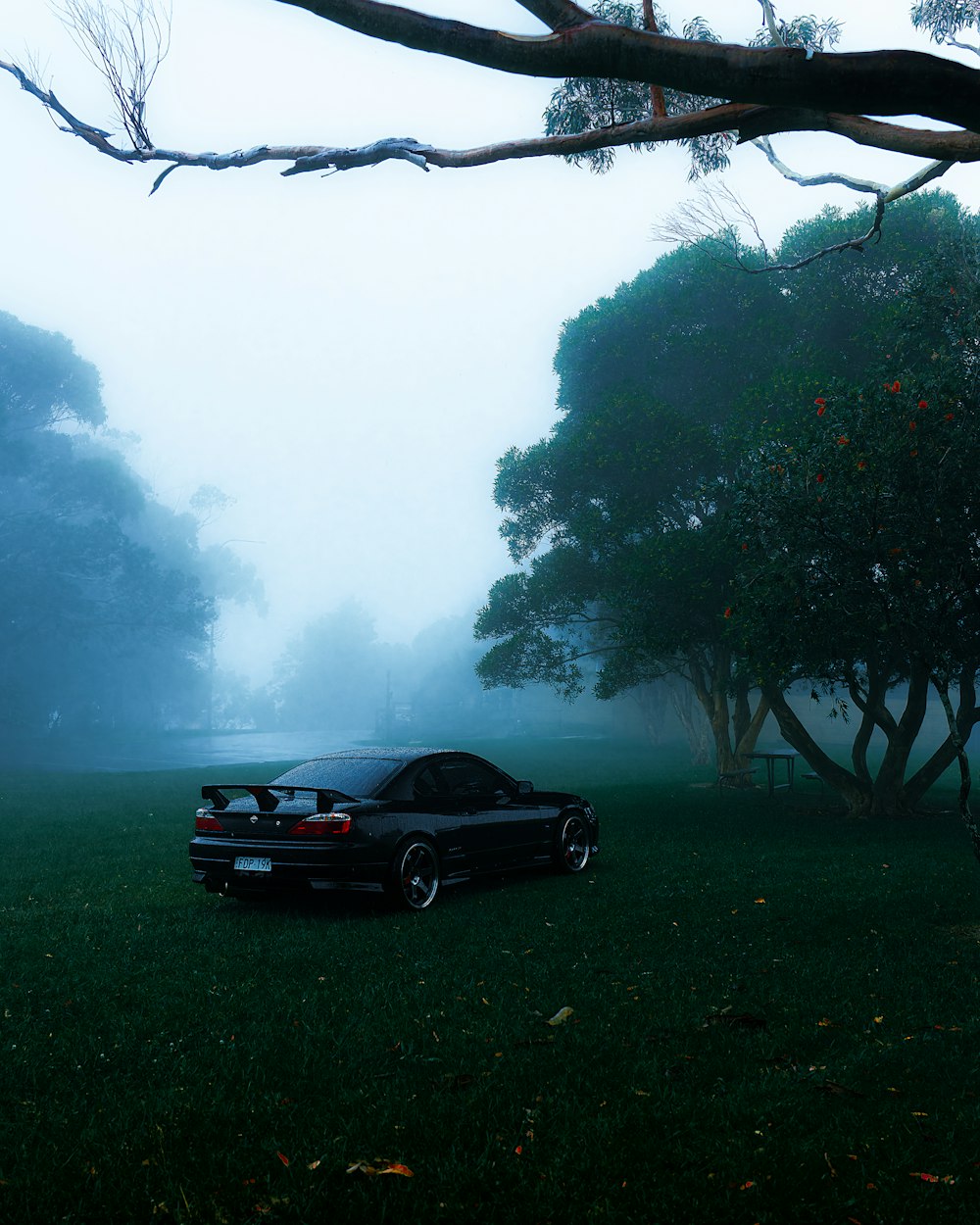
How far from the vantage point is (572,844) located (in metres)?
12.6

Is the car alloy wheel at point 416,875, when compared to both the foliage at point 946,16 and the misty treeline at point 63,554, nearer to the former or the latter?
the foliage at point 946,16

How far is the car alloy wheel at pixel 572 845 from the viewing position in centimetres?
1234

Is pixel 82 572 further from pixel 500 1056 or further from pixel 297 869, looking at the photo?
pixel 500 1056

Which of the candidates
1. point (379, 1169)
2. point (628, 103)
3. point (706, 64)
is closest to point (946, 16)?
point (628, 103)

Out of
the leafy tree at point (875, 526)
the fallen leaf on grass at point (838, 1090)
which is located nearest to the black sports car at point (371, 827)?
the leafy tree at point (875, 526)

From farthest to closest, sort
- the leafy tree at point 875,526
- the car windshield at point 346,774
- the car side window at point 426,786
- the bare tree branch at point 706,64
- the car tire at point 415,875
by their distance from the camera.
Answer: the leafy tree at point 875,526
the car side window at point 426,786
the car windshield at point 346,774
the car tire at point 415,875
the bare tree branch at point 706,64

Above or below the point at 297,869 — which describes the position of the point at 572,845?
below

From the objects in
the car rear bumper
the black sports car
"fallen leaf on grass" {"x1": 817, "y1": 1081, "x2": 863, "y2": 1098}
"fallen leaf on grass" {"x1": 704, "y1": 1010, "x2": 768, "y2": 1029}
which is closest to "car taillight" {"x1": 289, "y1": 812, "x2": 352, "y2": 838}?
the black sports car

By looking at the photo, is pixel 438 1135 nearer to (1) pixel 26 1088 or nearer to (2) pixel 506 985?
(1) pixel 26 1088

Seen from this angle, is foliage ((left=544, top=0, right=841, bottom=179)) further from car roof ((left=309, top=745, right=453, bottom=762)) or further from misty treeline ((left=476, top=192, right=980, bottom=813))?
car roof ((left=309, top=745, right=453, bottom=762))

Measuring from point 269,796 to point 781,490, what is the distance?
7.34 meters

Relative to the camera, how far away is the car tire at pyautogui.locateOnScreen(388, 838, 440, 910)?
32.3ft

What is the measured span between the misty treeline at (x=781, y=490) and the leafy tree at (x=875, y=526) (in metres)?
0.04

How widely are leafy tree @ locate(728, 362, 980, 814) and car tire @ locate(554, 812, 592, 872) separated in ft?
12.9
